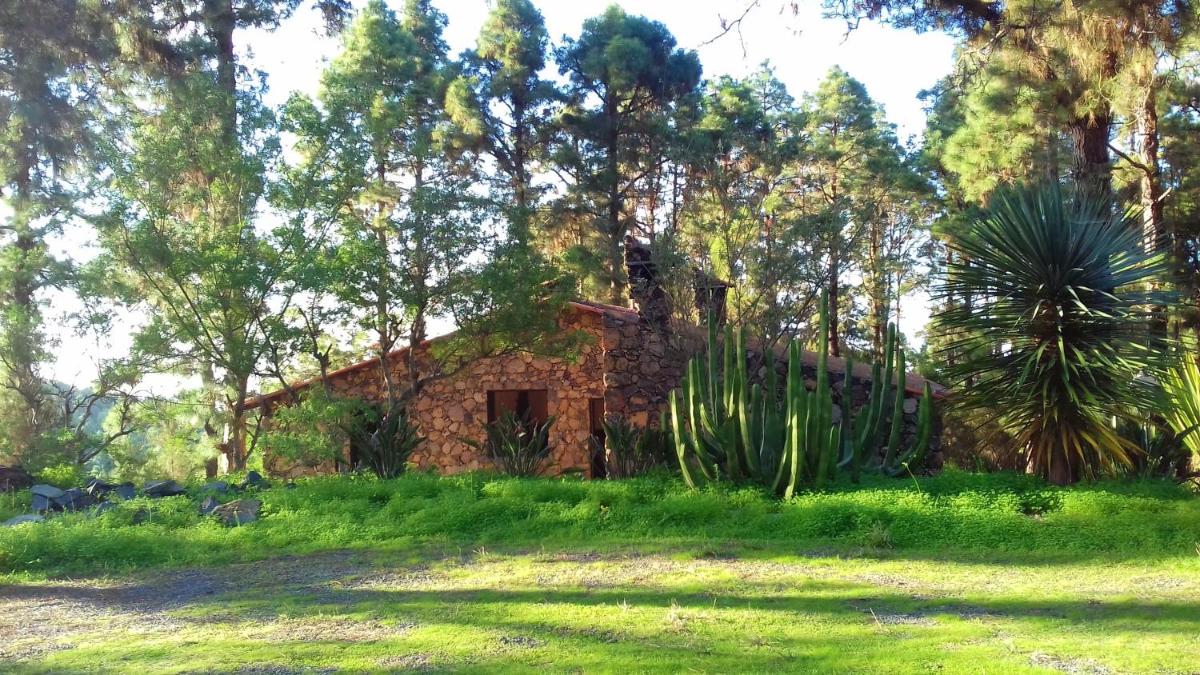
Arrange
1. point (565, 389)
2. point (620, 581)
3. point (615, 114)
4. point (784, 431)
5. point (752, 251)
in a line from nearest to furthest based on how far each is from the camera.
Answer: point (620, 581), point (784, 431), point (752, 251), point (565, 389), point (615, 114)

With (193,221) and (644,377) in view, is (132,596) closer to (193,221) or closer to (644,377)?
(193,221)

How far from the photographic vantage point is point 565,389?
16.5 meters

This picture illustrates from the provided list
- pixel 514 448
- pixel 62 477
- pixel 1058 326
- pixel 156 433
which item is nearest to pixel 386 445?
pixel 514 448

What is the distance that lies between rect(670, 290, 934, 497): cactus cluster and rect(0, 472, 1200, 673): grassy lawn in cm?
42

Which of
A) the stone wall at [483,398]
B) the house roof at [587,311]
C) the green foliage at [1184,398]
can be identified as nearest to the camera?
the green foliage at [1184,398]

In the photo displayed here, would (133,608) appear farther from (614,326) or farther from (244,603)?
(614,326)

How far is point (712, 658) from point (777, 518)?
439 cm

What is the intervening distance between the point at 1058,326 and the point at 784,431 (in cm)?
288

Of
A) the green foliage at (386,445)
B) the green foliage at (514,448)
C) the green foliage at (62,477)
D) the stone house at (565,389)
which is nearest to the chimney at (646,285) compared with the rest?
the stone house at (565,389)

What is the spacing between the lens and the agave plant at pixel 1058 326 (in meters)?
8.82

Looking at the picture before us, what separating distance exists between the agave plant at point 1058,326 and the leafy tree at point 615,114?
14.9m

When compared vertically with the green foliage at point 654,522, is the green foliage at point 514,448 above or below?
above

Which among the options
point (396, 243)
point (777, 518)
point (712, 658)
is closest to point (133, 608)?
point (712, 658)

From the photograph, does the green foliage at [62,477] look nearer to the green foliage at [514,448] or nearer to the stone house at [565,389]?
the stone house at [565,389]
